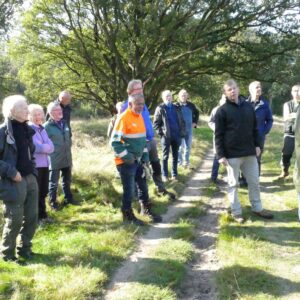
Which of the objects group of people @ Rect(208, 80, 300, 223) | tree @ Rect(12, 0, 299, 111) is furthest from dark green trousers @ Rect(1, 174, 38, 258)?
tree @ Rect(12, 0, 299, 111)

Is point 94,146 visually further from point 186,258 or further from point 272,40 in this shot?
point 186,258

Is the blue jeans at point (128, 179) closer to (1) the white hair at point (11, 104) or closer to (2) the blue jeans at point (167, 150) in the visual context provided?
(1) the white hair at point (11, 104)

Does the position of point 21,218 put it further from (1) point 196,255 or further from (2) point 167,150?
(2) point 167,150

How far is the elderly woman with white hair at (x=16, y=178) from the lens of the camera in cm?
468

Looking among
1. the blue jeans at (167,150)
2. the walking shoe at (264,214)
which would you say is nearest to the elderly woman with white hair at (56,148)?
the blue jeans at (167,150)

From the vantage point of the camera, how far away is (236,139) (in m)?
6.31

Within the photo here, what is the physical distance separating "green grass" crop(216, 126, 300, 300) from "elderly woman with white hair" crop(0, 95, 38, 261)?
8.10 ft

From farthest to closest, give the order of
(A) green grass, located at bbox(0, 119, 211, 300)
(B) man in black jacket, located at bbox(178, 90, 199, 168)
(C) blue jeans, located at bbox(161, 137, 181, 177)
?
(B) man in black jacket, located at bbox(178, 90, 199, 168) < (C) blue jeans, located at bbox(161, 137, 181, 177) < (A) green grass, located at bbox(0, 119, 211, 300)

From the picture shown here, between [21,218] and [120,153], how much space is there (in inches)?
73.2

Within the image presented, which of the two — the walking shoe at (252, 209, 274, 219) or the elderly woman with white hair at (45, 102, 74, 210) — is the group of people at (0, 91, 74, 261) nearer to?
the elderly woman with white hair at (45, 102, 74, 210)

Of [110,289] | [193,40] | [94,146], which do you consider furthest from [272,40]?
[110,289]

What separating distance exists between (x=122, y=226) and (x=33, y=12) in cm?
1616

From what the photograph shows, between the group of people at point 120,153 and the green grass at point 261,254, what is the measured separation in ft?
1.19

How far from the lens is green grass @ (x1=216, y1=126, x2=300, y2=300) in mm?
4246
